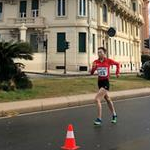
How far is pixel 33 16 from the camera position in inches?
1970

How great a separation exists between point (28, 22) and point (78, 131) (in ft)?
133

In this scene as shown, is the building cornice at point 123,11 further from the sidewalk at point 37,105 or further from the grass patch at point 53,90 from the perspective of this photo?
the sidewalk at point 37,105

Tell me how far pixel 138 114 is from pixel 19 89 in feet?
22.7

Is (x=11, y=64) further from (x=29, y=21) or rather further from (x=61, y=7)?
(x=61, y=7)

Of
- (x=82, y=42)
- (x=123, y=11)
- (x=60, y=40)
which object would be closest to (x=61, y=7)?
(x=60, y=40)

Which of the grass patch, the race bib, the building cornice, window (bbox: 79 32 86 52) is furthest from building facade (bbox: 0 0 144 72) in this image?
the race bib

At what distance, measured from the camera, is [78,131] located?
9688 mm

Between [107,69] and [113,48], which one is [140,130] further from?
[113,48]

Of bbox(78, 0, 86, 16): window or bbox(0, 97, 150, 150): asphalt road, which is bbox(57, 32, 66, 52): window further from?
bbox(0, 97, 150, 150): asphalt road

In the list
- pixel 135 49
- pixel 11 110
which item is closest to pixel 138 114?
pixel 11 110

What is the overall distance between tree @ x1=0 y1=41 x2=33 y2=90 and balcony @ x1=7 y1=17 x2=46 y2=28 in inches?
1192

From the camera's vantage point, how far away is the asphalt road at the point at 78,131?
26.4ft

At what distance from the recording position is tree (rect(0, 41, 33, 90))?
59.2 ft

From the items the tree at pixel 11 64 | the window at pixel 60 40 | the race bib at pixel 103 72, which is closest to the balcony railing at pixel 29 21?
the window at pixel 60 40
